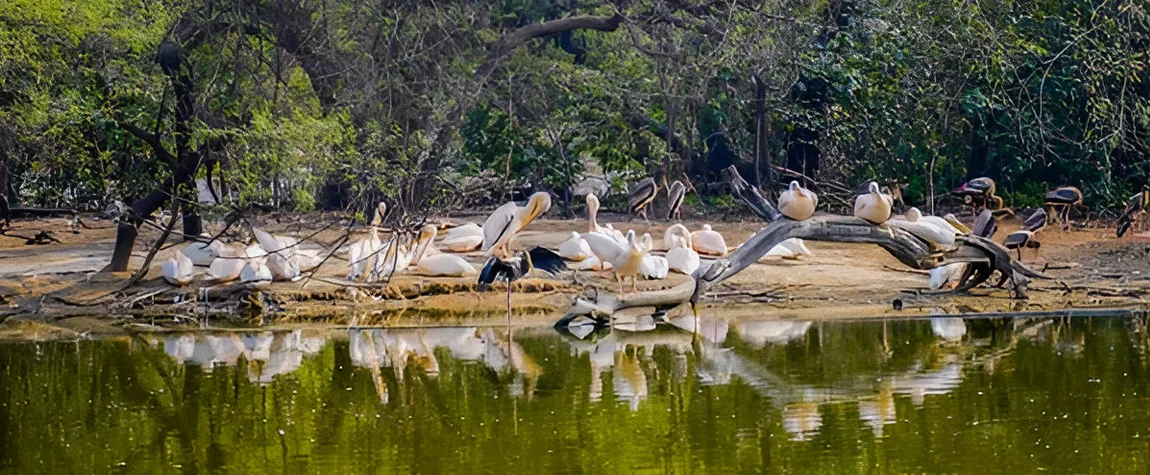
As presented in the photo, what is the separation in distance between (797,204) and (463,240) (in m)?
5.49

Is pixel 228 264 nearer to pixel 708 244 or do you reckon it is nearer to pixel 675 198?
Answer: pixel 708 244

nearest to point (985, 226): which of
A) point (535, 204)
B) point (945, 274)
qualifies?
point (945, 274)

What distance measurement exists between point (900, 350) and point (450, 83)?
1039cm

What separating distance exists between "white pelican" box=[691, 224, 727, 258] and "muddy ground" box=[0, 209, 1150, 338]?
51cm

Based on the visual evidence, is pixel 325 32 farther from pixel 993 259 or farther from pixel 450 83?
pixel 993 259

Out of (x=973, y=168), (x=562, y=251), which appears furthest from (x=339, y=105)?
(x=973, y=168)

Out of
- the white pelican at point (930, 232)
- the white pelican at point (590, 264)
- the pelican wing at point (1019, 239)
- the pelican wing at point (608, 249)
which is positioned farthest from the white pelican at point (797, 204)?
the pelican wing at point (1019, 239)

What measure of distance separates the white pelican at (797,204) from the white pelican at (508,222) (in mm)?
3612

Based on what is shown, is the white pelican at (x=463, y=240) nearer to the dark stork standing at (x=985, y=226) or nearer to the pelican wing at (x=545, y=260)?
the pelican wing at (x=545, y=260)

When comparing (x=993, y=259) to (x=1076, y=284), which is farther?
(x=1076, y=284)

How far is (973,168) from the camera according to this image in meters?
21.2

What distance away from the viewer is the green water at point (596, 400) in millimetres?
7738

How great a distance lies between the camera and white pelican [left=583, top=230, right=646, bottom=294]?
1381 cm

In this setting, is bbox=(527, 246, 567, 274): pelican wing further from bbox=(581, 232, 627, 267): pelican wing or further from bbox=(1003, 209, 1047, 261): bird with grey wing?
bbox=(1003, 209, 1047, 261): bird with grey wing
